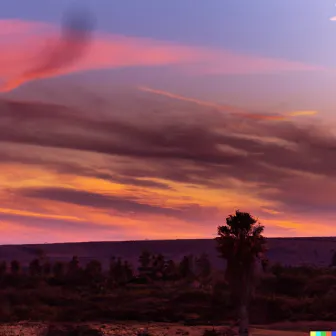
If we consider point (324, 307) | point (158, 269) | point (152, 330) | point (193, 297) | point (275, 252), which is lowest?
point (152, 330)

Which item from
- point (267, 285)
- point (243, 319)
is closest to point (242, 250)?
point (243, 319)

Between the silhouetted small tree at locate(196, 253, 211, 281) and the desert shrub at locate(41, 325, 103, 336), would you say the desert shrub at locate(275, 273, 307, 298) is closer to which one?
the silhouetted small tree at locate(196, 253, 211, 281)

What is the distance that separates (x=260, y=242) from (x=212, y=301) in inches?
1016

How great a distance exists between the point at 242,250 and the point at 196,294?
29.7 m

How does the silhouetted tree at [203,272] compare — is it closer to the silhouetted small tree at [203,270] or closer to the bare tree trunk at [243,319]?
the silhouetted small tree at [203,270]

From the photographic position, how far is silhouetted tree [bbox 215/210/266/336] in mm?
44344

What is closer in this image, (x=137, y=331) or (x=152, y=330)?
(x=137, y=331)

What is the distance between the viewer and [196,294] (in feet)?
238

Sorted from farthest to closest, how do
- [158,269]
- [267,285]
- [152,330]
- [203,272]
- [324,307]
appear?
[158,269] → [203,272] → [267,285] → [324,307] → [152,330]

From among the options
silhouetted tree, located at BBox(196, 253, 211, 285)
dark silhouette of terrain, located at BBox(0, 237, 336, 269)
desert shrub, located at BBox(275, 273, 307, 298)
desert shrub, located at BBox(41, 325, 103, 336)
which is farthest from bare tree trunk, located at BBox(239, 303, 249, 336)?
dark silhouette of terrain, located at BBox(0, 237, 336, 269)

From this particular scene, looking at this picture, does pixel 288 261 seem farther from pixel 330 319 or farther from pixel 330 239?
pixel 330 319

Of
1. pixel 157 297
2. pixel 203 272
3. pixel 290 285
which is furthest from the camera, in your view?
pixel 203 272

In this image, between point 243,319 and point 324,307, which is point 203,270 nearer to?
point 324,307

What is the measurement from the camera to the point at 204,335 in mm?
43781
